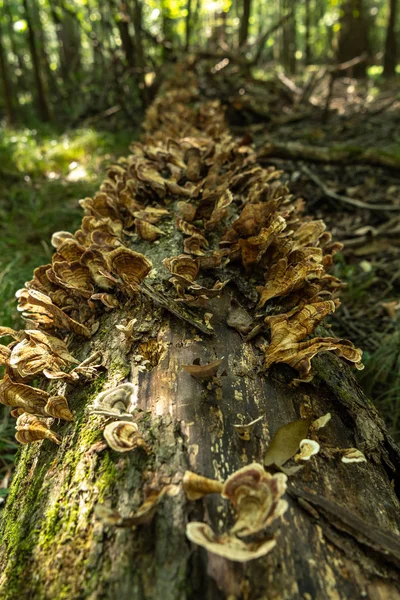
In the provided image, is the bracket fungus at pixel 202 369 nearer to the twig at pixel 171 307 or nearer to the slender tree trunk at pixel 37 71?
the twig at pixel 171 307

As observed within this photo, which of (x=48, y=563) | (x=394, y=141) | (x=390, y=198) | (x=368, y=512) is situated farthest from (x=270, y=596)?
(x=394, y=141)

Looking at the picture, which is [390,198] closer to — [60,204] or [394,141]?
[394,141]

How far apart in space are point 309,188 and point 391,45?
1521 centimetres

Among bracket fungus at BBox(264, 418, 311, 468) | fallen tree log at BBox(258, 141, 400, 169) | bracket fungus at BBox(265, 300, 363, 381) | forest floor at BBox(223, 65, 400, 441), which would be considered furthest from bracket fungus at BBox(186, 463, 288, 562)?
fallen tree log at BBox(258, 141, 400, 169)

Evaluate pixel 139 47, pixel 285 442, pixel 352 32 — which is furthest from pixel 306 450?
pixel 352 32

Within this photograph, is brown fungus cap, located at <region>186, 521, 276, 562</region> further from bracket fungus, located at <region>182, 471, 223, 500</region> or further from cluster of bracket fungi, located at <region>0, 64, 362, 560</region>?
bracket fungus, located at <region>182, 471, 223, 500</region>

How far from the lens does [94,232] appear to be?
2.61m

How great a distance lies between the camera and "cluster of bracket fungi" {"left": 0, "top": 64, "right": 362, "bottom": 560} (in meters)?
1.82

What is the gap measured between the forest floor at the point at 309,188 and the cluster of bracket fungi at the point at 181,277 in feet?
3.55

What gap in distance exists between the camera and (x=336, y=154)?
17.6ft

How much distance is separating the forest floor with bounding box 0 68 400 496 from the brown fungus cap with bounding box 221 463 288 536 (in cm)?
199

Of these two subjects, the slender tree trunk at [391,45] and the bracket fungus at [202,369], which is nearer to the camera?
the bracket fungus at [202,369]

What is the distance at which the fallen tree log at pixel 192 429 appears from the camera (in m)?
1.23

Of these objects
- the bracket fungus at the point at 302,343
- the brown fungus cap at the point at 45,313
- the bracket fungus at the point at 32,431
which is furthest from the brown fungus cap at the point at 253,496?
the brown fungus cap at the point at 45,313
